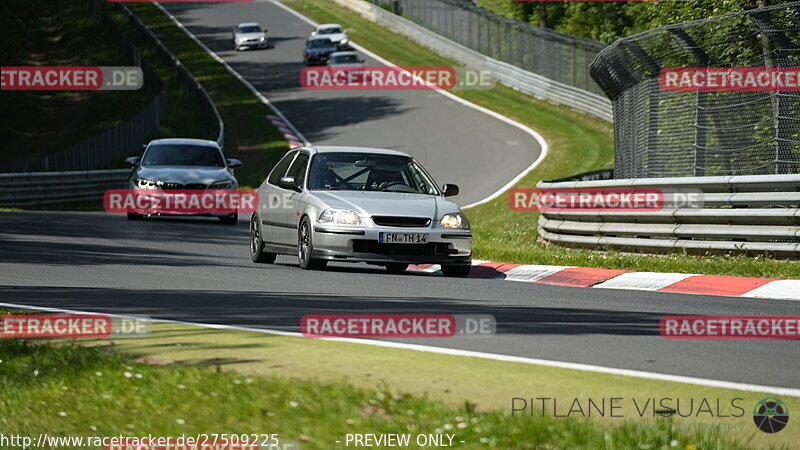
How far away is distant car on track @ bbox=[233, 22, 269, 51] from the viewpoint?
68688 mm

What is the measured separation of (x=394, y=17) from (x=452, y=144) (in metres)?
28.1

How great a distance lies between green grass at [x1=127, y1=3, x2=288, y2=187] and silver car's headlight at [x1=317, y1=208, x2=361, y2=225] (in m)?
25.5

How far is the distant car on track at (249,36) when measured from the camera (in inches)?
2704

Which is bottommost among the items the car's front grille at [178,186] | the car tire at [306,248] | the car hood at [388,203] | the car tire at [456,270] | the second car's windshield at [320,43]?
the car tire at [456,270]

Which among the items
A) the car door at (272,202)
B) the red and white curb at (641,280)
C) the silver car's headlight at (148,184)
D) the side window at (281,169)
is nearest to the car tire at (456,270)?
the red and white curb at (641,280)

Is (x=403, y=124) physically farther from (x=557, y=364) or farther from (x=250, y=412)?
(x=250, y=412)

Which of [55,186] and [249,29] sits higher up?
[249,29]

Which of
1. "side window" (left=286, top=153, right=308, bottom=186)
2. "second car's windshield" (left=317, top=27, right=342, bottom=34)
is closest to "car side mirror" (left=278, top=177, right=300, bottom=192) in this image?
"side window" (left=286, top=153, right=308, bottom=186)

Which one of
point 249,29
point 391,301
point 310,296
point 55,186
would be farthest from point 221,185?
point 249,29

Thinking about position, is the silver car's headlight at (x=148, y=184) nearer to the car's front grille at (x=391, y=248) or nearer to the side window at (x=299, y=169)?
the side window at (x=299, y=169)

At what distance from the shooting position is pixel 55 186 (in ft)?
108

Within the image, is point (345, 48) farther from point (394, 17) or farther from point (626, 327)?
point (626, 327)

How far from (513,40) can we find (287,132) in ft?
40.8

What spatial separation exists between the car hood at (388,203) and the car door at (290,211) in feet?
1.25
